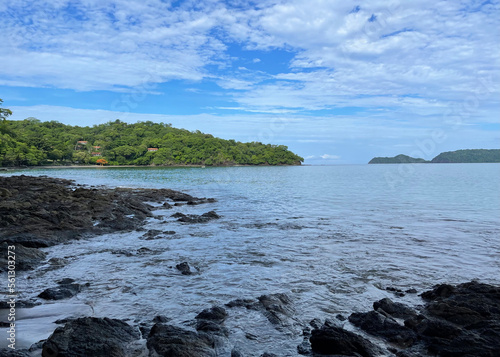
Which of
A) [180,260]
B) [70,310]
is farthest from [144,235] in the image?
[70,310]

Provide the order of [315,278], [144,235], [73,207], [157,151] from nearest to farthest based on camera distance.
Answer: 1. [315,278]
2. [144,235]
3. [73,207]
4. [157,151]

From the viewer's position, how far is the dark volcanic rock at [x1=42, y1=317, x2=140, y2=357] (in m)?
4.48

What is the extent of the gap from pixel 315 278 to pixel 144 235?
7.71m

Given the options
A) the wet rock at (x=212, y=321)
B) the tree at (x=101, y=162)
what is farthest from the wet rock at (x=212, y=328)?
the tree at (x=101, y=162)

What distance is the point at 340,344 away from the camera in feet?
15.9

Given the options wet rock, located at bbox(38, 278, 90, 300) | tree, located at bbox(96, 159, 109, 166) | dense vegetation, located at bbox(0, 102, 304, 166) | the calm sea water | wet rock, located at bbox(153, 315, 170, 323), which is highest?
dense vegetation, located at bbox(0, 102, 304, 166)

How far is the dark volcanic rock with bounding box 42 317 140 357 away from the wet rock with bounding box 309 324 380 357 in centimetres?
272

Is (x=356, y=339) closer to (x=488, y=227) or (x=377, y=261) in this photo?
(x=377, y=261)

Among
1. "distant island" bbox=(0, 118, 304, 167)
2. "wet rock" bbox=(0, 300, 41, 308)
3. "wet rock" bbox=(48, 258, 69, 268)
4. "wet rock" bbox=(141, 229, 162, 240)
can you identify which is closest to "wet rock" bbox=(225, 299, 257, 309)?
"wet rock" bbox=(0, 300, 41, 308)

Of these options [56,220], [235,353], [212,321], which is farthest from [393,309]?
[56,220]

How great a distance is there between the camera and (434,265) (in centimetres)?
984

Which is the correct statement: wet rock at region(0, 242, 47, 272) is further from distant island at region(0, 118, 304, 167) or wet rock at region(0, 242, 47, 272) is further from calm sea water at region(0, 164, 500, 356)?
distant island at region(0, 118, 304, 167)

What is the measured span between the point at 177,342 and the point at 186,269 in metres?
4.19

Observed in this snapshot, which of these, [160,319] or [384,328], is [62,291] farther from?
[384,328]
